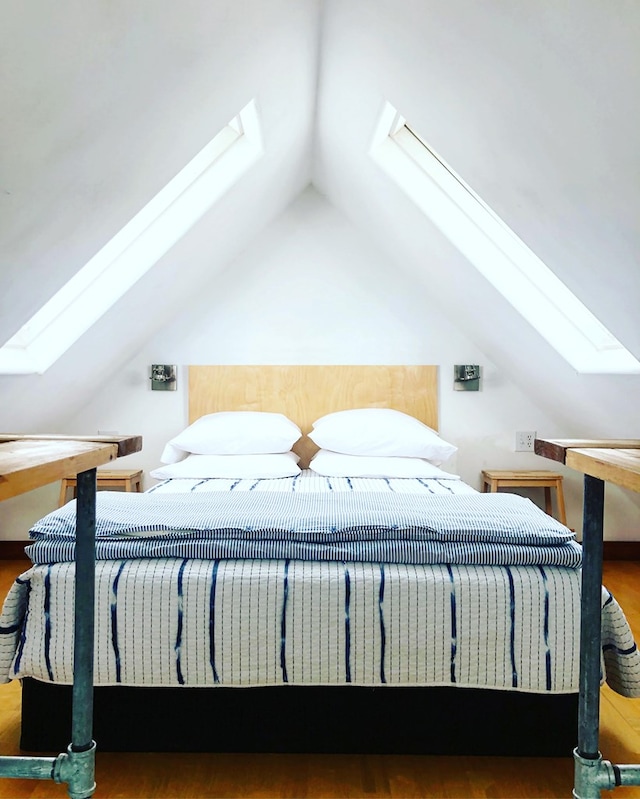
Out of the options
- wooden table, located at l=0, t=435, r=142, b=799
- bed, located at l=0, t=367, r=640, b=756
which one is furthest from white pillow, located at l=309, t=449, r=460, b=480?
wooden table, located at l=0, t=435, r=142, b=799

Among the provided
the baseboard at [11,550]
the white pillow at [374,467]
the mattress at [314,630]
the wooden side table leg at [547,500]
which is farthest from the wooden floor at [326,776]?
the baseboard at [11,550]

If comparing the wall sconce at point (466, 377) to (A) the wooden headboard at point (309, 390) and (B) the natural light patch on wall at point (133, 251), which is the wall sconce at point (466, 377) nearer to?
(A) the wooden headboard at point (309, 390)

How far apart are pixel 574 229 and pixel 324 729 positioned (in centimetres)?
146

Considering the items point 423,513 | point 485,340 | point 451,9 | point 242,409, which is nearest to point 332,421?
point 242,409

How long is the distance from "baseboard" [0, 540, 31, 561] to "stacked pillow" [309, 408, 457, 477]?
5.40 feet

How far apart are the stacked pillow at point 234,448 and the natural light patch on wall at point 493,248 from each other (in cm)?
122

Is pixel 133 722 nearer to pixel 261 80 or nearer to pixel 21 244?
pixel 21 244

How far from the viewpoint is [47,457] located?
112 centimetres

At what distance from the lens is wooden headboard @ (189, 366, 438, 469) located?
390 cm

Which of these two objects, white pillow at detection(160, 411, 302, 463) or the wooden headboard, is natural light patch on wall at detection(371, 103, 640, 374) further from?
white pillow at detection(160, 411, 302, 463)

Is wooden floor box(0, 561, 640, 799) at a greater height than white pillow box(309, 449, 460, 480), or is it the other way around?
white pillow box(309, 449, 460, 480)

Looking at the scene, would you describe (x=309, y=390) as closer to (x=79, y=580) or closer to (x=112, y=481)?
(x=112, y=481)

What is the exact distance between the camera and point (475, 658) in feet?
5.66

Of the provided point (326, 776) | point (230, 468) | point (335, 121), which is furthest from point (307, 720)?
point (335, 121)
